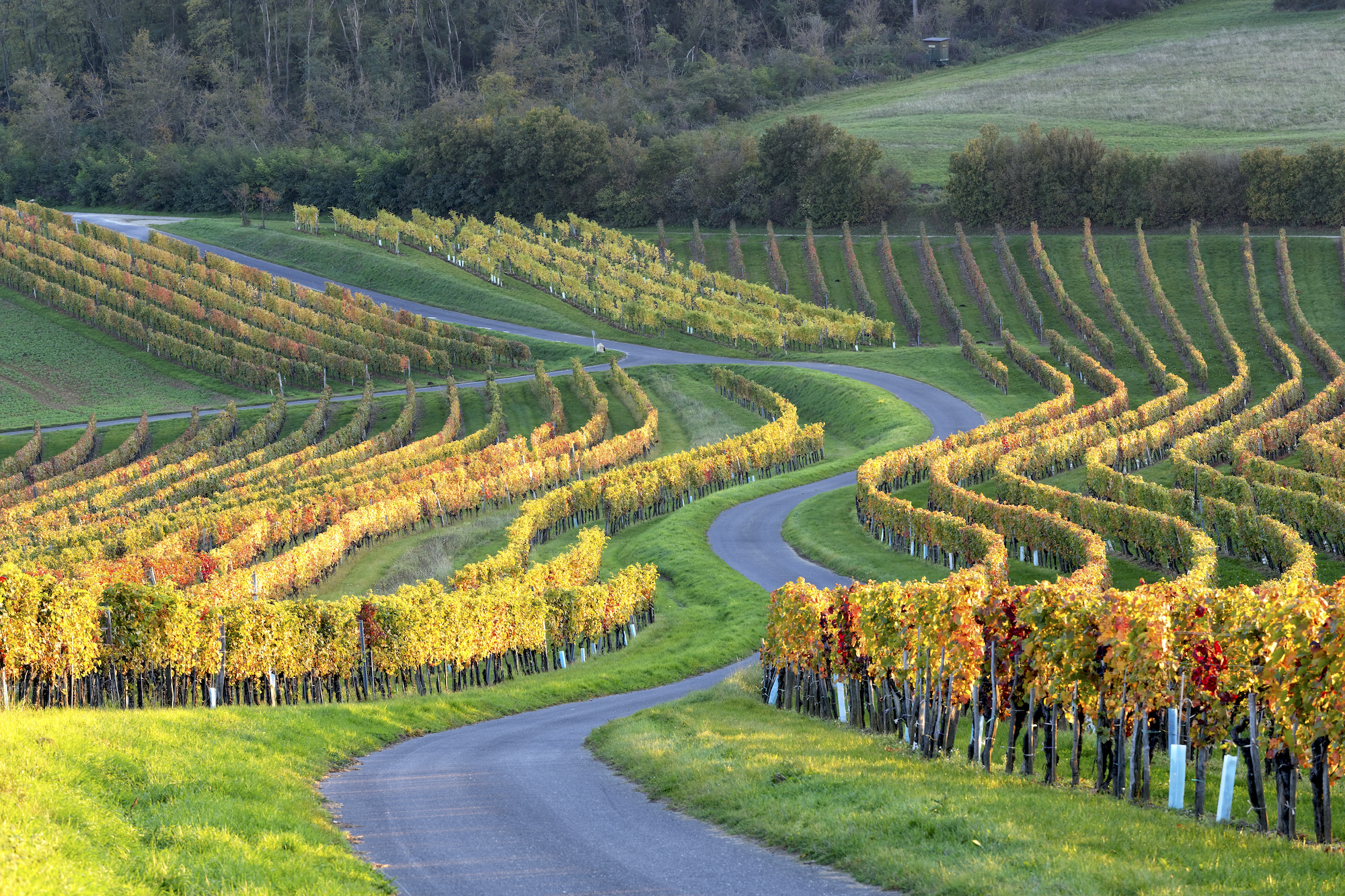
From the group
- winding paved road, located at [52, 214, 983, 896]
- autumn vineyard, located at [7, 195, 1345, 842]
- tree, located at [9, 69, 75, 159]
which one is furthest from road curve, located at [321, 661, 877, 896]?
tree, located at [9, 69, 75, 159]

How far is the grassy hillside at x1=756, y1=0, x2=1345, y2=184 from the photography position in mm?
152750

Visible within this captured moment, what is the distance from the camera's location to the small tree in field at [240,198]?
166750 millimetres

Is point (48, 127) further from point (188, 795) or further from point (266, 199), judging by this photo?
point (188, 795)

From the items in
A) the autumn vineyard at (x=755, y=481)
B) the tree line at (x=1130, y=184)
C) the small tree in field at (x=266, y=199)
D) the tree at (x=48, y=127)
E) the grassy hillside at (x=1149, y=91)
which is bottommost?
the autumn vineyard at (x=755, y=481)

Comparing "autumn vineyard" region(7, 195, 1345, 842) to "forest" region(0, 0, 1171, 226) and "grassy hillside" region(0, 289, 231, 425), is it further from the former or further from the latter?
"forest" region(0, 0, 1171, 226)

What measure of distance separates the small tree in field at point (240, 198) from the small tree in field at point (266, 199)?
139 centimetres

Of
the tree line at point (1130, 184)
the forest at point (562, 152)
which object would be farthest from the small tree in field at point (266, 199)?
the tree line at point (1130, 184)

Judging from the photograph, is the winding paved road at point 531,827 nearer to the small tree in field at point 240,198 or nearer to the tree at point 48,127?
the small tree in field at point 240,198

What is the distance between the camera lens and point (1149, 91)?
17100 centimetres

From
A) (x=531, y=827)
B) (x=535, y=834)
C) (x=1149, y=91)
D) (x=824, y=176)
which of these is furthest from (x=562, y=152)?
(x=535, y=834)

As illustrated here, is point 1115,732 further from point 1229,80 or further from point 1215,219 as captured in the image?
point 1229,80

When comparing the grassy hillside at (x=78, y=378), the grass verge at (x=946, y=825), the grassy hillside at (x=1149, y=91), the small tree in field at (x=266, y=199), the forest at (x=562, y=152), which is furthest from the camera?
the small tree in field at (x=266, y=199)

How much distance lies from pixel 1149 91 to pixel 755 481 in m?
121

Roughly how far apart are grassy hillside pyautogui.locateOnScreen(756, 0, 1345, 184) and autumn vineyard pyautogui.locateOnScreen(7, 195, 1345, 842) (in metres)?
37.0
